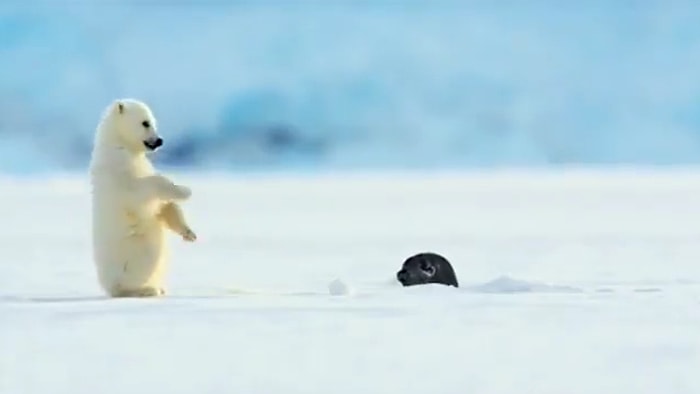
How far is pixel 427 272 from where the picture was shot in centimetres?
720

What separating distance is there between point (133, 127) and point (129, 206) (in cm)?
35

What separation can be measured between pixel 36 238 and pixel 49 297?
26.7 feet

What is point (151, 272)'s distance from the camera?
6.10 meters

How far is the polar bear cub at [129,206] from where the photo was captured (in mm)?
5941

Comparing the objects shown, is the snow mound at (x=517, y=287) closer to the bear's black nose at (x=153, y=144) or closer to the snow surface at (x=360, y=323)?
the snow surface at (x=360, y=323)

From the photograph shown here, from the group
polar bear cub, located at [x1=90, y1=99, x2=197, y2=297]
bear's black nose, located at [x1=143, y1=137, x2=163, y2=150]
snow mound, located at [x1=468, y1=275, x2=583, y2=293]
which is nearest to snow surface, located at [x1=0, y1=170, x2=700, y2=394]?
snow mound, located at [x1=468, y1=275, x2=583, y2=293]

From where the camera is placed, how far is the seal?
719 cm

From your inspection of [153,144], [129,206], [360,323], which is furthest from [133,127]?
[360,323]

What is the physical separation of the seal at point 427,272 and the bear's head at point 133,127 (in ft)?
5.67

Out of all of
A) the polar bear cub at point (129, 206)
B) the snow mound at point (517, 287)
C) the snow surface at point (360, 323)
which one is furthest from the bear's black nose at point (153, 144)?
the snow mound at point (517, 287)

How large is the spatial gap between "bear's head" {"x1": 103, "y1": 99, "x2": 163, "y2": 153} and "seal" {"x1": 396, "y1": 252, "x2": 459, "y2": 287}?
1728mm

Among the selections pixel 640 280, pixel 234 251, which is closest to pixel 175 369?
pixel 640 280

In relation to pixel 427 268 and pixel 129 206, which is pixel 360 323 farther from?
pixel 427 268

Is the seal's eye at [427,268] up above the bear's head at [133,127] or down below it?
below
